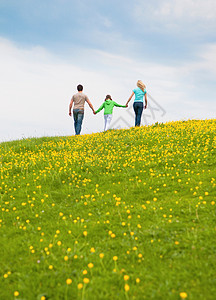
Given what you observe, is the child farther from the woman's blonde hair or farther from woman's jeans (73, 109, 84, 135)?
the woman's blonde hair

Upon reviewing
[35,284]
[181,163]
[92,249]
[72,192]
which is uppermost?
[181,163]

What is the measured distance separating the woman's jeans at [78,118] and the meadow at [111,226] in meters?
7.52

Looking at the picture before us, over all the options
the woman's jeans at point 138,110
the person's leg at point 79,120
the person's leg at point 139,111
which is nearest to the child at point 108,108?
the person's leg at point 79,120

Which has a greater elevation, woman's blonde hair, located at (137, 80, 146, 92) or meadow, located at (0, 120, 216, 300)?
woman's blonde hair, located at (137, 80, 146, 92)

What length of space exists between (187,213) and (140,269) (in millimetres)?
2163

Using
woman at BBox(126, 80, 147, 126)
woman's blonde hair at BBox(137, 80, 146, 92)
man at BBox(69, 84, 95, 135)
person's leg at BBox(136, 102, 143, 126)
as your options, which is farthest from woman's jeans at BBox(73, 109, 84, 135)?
woman's blonde hair at BBox(137, 80, 146, 92)

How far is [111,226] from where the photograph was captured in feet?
18.7

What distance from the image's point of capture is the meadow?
3932mm

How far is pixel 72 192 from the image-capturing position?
8086 millimetres

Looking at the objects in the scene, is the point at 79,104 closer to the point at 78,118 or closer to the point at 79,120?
the point at 78,118

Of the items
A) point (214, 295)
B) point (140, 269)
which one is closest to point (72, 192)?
point (140, 269)

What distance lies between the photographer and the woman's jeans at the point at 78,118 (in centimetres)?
1820

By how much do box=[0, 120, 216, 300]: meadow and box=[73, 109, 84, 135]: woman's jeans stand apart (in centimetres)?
752

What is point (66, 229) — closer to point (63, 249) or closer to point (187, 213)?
point (63, 249)
